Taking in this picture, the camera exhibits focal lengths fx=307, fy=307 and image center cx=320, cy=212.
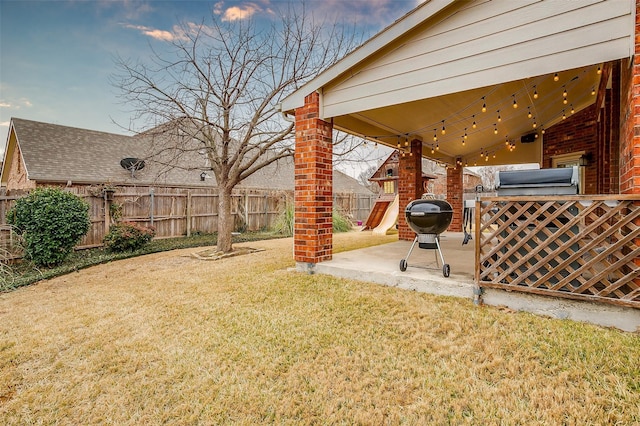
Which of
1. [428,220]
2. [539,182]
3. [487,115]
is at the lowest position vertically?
[428,220]

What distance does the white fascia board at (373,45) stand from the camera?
3542mm

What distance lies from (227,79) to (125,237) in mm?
4707

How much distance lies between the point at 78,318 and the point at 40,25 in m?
8.92

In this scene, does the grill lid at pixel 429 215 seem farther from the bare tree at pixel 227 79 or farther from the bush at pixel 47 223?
the bush at pixel 47 223

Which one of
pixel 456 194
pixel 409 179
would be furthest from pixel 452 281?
pixel 456 194

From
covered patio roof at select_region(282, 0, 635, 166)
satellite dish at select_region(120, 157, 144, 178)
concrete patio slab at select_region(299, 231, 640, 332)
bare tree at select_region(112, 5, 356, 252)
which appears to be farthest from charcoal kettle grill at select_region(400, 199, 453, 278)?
satellite dish at select_region(120, 157, 144, 178)

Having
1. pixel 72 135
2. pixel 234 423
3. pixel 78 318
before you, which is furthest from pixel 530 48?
pixel 72 135

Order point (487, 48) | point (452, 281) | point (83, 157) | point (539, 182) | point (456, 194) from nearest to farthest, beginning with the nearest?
point (539, 182) < point (487, 48) < point (452, 281) < point (456, 194) < point (83, 157)

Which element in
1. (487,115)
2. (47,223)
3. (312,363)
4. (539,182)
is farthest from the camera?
(47,223)

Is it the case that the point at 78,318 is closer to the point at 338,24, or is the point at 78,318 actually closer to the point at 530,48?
the point at 530,48

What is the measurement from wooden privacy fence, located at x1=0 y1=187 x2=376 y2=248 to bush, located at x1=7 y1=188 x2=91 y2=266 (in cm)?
69

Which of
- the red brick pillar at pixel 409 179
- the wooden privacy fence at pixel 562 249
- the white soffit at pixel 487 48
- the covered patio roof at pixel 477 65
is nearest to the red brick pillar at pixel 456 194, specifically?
the red brick pillar at pixel 409 179

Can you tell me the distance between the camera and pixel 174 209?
1084 centimetres

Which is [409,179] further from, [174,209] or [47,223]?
[174,209]
